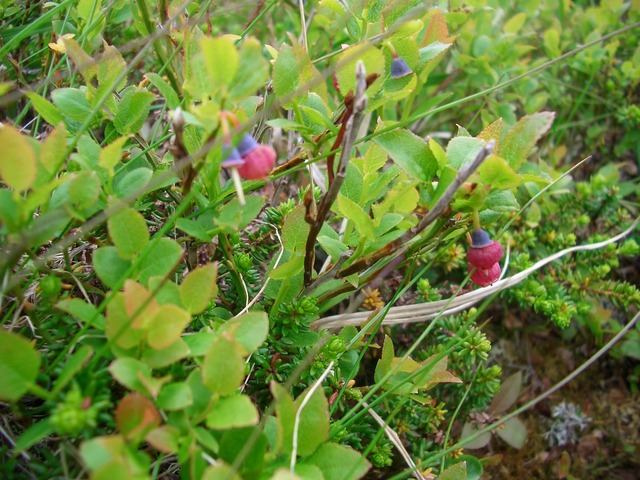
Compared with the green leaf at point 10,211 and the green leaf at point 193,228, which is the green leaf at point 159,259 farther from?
the green leaf at point 10,211

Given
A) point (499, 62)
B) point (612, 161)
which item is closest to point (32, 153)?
point (499, 62)

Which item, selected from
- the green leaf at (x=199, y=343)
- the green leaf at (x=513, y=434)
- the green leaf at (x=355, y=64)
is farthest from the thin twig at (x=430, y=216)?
the green leaf at (x=513, y=434)

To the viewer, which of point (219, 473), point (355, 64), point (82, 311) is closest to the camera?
point (219, 473)

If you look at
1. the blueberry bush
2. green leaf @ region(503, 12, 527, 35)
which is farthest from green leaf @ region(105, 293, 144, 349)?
green leaf @ region(503, 12, 527, 35)

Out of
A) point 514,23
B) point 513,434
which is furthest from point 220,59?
point 514,23

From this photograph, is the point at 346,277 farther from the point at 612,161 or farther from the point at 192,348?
the point at 612,161

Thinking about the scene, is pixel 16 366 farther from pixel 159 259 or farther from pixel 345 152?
pixel 345 152
